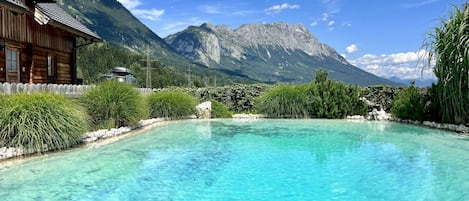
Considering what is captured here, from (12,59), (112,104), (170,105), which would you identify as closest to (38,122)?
(112,104)

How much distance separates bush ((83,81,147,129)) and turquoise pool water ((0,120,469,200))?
3.98 ft

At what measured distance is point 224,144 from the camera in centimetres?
1043

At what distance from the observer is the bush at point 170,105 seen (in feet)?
56.1

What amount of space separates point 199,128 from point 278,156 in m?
6.15

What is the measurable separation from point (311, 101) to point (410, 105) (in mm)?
4434

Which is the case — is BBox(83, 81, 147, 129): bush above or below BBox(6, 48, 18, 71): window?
below

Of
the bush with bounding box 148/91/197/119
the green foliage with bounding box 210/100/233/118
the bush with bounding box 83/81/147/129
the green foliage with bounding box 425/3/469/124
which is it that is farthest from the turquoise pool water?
the green foliage with bounding box 210/100/233/118

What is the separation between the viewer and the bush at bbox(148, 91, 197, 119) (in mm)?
17094

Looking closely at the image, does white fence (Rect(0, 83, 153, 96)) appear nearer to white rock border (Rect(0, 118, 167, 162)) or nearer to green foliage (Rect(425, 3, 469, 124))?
white rock border (Rect(0, 118, 167, 162))

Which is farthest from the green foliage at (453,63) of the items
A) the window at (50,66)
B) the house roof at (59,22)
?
the window at (50,66)

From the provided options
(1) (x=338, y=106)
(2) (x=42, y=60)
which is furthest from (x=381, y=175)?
(2) (x=42, y=60)

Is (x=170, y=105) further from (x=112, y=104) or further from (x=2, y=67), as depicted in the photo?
(x=2, y=67)

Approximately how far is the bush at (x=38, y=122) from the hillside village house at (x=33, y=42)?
454cm

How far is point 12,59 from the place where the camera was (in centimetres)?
1409
